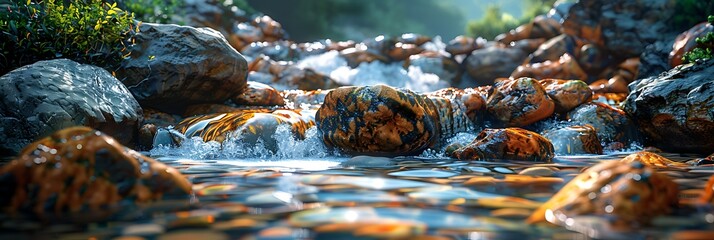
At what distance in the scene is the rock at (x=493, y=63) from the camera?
16.5 meters

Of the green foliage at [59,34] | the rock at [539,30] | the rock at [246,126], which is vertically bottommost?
the rock at [246,126]

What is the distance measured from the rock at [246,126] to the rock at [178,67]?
2.41 ft

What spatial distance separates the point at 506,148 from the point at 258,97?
4.10m

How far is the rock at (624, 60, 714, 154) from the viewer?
5.90m

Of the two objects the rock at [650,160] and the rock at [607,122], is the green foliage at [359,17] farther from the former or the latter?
the rock at [650,160]

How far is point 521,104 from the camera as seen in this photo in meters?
7.05

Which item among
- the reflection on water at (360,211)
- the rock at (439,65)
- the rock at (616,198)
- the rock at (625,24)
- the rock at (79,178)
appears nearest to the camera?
the reflection on water at (360,211)

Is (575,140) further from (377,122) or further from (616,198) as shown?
(616,198)

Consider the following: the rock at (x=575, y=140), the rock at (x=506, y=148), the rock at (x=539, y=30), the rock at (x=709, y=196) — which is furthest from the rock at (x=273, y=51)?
the rock at (x=709, y=196)

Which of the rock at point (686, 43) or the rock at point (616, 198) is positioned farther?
the rock at point (686, 43)

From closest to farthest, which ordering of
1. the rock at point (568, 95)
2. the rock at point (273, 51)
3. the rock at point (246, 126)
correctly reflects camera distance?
1. the rock at point (246, 126)
2. the rock at point (568, 95)
3. the rock at point (273, 51)

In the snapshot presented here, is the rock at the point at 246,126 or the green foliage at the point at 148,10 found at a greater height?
the green foliage at the point at 148,10

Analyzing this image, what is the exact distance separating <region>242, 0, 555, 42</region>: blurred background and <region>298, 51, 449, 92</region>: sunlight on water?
31.8 feet

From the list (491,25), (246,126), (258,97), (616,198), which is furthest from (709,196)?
(491,25)
